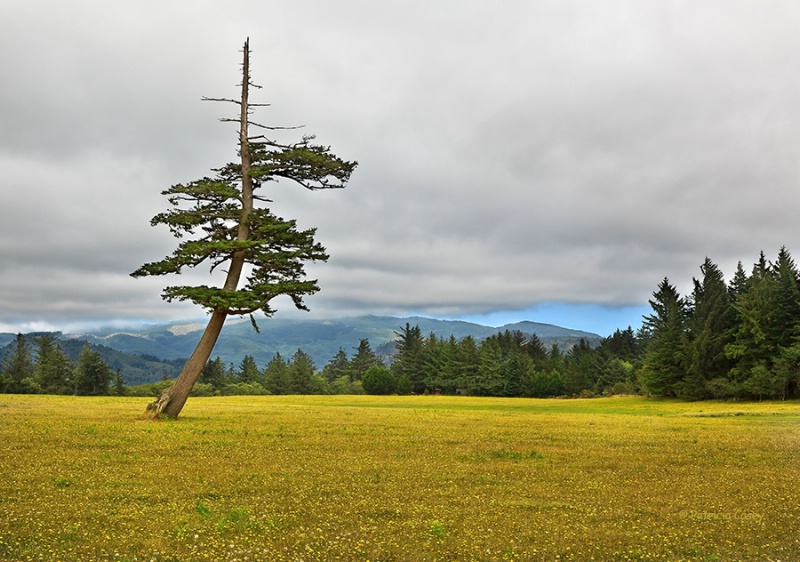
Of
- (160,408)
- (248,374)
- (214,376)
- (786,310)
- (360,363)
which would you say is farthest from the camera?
(360,363)

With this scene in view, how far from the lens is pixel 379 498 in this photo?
41.4ft

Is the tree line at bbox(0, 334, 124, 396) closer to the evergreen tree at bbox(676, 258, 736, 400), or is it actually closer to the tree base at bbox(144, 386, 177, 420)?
the tree base at bbox(144, 386, 177, 420)

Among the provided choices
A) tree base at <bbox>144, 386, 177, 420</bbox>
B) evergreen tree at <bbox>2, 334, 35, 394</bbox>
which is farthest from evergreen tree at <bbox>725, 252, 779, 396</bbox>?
evergreen tree at <bbox>2, 334, 35, 394</bbox>

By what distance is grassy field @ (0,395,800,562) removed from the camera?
372 inches

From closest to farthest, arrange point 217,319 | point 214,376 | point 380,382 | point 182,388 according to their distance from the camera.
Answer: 1. point 182,388
2. point 217,319
3. point 380,382
4. point 214,376

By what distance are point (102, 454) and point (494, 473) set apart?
11.7 m

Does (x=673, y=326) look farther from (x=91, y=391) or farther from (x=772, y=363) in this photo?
(x=91, y=391)

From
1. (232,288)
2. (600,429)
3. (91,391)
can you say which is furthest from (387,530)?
(91,391)

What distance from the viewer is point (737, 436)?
88.8 feet

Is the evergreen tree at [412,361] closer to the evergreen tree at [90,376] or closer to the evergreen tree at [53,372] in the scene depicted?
the evergreen tree at [90,376]

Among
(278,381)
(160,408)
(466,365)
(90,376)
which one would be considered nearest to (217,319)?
(160,408)

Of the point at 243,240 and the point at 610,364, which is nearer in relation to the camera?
the point at 243,240

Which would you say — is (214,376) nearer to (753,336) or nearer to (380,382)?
(380,382)

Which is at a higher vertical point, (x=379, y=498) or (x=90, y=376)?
(x=379, y=498)
